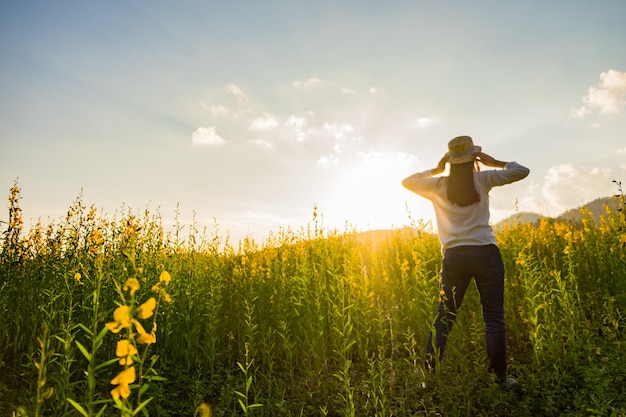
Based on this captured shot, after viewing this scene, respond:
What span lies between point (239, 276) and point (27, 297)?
2500 mm

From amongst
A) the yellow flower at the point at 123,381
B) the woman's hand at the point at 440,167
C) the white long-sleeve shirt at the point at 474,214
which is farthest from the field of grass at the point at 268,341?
the yellow flower at the point at 123,381

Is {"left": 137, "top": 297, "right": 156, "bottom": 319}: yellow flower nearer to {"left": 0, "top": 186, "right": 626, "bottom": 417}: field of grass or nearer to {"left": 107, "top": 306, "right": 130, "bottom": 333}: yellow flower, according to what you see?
{"left": 107, "top": 306, "right": 130, "bottom": 333}: yellow flower

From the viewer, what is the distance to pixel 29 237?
4945mm

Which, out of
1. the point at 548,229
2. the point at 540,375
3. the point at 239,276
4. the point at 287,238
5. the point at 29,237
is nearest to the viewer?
the point at 540,375

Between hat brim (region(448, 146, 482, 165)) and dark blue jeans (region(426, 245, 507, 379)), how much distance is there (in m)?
0.89

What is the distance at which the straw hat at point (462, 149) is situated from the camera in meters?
3.87

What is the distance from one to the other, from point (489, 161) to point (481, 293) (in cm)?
144

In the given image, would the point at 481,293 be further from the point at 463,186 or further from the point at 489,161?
the point at 489,161

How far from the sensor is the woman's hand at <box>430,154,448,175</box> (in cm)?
412

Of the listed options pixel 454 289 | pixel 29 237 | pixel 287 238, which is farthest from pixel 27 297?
pixel 454 289

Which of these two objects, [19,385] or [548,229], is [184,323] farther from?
[548,229]

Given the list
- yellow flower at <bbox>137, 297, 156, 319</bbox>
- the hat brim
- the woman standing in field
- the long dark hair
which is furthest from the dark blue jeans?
yellow flower at <bbox>137, 297, 156, 319</bbox>

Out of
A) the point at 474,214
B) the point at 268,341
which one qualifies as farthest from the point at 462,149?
the point at 268,341

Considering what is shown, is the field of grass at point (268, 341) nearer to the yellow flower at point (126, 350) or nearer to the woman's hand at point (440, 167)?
the woman's hand at point (440, 167)
